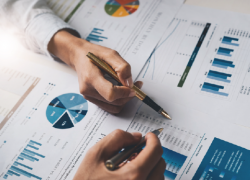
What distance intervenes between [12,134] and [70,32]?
352 millimetres

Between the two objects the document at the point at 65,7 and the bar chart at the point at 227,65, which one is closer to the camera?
the bar chart at the point at 227,65

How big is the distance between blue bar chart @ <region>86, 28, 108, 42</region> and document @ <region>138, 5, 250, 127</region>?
0.61 ft

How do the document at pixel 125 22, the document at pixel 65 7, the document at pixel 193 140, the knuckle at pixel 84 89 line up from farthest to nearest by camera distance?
the document at pixel 65 7
the document at pixel 125 22
the knuckle at pixel 84 89
the document at pixel 193 140

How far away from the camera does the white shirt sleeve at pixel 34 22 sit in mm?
719

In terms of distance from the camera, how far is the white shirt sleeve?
72cm

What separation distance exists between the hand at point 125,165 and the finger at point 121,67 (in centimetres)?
13

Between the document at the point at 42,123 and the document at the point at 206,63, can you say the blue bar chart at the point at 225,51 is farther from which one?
the document at the point at 42,123

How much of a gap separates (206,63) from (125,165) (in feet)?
1.24

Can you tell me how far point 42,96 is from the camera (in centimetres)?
64

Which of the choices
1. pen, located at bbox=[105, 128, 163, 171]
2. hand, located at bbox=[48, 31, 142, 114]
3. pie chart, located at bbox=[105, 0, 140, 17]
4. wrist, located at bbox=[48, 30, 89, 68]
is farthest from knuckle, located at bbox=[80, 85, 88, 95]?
pie chart, located at bbox=[105, 0, 140, 17]

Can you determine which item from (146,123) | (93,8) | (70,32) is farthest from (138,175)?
(93,8)

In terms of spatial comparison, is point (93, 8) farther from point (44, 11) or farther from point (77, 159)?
point (77, 159)

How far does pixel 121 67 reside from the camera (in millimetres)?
500

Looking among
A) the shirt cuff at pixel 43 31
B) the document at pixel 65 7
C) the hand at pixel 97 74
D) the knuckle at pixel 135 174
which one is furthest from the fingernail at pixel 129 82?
the document at pixel 65 7
